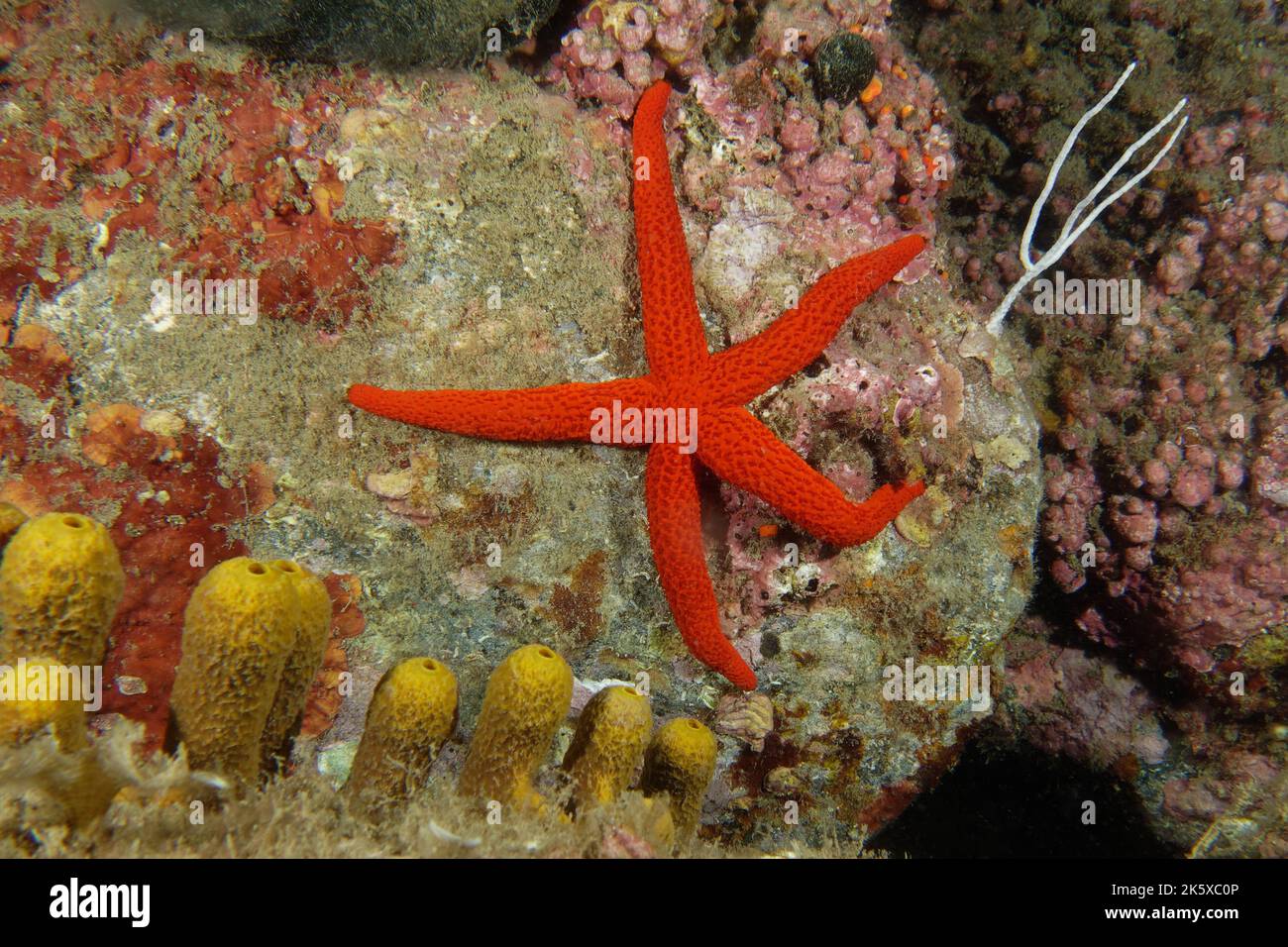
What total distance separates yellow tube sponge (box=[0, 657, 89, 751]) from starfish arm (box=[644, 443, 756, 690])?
2.65 metres

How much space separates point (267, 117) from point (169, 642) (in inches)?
116

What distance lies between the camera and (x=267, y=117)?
11.8 feet

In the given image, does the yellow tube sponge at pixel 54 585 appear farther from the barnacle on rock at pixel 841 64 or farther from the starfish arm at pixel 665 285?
the barnacle on rock at pixel 841 64

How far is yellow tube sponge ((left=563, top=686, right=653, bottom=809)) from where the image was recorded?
3.12 m

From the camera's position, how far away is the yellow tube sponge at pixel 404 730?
2.90 m

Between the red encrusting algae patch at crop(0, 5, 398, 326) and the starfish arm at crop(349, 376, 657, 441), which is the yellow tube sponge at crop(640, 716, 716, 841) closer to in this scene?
the starfish arm at crop(349, 376, 657, 441)

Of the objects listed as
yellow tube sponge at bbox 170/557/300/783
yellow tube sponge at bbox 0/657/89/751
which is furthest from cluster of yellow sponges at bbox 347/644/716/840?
yellow tube sponge at bbox 0/657/89/751

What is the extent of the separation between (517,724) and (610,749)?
48 centimetres

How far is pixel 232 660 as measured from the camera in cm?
260

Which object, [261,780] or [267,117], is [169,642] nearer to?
[261,780]

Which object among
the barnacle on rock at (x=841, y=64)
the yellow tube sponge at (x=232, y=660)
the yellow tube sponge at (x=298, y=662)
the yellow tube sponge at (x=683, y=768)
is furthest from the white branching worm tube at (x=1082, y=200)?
the yellow tube sponge at (x=232, y=660)

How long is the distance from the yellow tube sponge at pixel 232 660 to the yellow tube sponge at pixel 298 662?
8cm
